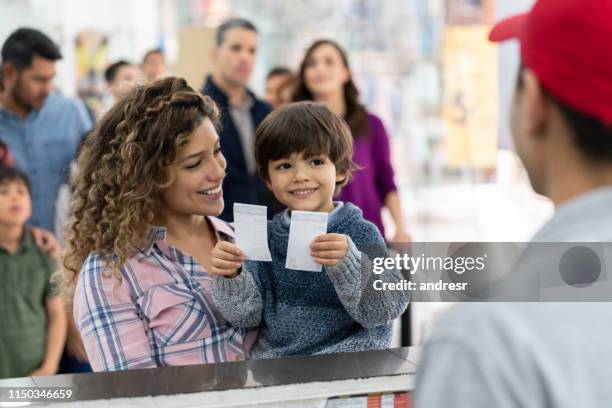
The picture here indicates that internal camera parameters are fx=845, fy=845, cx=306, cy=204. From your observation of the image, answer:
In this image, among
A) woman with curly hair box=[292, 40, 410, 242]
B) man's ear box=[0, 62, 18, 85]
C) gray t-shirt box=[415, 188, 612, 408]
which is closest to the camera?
gray t-shirt box=[415, 188, 612, 408]

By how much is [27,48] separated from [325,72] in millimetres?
897

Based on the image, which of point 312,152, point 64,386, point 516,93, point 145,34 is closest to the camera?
point 516,93

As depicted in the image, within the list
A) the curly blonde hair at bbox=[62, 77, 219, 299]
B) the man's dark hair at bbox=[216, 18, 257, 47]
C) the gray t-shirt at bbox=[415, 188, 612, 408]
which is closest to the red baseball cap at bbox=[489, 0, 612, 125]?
the gray t-shirt at bbox=[415, 188, 612, 408]

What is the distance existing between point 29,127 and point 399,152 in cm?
305

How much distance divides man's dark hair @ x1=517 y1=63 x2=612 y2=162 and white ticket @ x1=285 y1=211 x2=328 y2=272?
1.84ft

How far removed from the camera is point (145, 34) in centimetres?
546

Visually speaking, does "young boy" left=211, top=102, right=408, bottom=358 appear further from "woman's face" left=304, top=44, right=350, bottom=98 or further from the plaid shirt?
"woman's face" left=304, top=44, right=350, bottom=98

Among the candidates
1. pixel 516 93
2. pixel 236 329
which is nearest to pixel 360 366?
pixel 236 329

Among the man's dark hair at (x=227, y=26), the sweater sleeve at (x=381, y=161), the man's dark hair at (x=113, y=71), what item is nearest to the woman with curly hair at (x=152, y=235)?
the sweater sleeve at (x=381, y=161)

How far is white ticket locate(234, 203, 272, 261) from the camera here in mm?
1227

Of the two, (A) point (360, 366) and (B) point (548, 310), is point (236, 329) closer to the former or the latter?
(A) point (360, 366)

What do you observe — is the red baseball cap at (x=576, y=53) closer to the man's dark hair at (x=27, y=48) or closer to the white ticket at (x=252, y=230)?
the white ticket at (x=252, y=230)

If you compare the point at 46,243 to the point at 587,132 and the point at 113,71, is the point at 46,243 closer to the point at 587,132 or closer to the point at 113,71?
the point at 113,71

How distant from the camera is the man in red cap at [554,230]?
59 cm
